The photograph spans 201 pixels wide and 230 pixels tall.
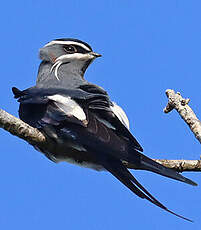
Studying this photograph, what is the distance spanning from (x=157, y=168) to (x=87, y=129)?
2.87 ft

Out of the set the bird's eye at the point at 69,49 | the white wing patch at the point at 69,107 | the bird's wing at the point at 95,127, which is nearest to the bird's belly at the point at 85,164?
the bird's wing at the point at 95,127

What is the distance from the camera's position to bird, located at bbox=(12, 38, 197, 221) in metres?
5.12

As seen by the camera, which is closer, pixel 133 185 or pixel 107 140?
pixel 133 185

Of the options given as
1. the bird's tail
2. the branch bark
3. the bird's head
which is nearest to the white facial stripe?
the bird's head

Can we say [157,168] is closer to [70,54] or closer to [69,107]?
[69,107]

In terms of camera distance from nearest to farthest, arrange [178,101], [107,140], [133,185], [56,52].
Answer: [133,185] → [107,140] → [178,101] → [56,52]

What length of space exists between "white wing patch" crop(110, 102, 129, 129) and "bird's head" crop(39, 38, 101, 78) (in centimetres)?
169

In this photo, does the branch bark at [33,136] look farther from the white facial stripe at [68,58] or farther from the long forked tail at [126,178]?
the white facial stripe at [68,58]

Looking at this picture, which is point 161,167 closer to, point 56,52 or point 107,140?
point 107,140

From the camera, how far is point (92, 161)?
5730mm

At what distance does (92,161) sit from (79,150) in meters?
0.28

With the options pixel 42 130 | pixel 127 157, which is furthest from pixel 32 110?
pixel 127 157

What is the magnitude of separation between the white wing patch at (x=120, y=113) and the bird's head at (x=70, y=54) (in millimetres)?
1693

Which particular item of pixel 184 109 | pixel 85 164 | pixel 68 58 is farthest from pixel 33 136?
pixel 68 58
